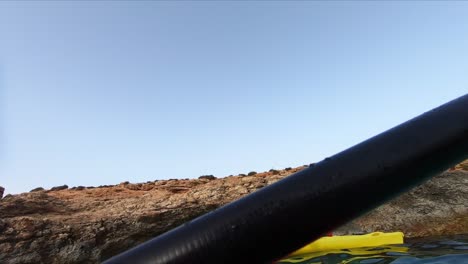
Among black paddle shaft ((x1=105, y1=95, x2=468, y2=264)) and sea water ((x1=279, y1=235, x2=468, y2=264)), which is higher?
black paddle shaft ((x1=105, y1=95, x2=468, y2=264))

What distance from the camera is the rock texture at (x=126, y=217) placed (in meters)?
8.93

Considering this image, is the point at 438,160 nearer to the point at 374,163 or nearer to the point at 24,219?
the point at 374,163

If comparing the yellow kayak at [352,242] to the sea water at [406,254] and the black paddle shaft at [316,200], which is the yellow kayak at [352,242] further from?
the black paddle shaft at [316,200]

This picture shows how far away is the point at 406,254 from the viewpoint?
8.02 metres

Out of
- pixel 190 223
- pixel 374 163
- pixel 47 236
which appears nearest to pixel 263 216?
pixel 190 223

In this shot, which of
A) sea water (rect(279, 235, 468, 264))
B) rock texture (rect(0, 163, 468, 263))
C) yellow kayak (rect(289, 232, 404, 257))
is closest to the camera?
sea water (rect(279, 235, 468, 264))

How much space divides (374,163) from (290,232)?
0.26m

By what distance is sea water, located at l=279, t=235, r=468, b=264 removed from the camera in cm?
711

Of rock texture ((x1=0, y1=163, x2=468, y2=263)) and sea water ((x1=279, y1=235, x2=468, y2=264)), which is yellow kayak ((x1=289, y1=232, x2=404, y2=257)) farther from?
rock texture ((x1=0, y1=163, x2=468, y2=263))

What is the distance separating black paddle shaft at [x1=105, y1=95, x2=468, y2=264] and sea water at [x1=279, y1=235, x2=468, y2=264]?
22.1ft

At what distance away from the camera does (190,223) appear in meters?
0.92

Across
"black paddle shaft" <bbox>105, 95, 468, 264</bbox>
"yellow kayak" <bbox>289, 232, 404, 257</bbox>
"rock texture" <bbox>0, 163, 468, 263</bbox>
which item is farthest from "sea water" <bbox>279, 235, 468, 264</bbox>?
"black paddle shaft" <bbox>105, 95, 468, 264</bbox>

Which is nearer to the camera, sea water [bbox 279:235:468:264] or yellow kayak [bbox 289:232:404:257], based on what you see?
sea water [bbox 279:235:468:264]

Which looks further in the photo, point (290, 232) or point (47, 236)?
point (47, 236)
